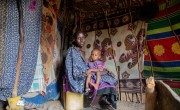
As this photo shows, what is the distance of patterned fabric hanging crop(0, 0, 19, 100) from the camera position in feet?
9.04

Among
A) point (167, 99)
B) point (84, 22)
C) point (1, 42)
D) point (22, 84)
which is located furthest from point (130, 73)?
point (167, 99)

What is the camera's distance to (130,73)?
3.66 m

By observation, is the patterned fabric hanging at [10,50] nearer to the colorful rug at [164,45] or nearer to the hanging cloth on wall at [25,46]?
the hanging cloth on wall at [25,46]

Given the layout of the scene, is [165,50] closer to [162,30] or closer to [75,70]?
[162,30]

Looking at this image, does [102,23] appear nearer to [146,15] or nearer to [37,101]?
[146,15]

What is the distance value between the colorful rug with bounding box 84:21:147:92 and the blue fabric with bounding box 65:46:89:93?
2.48 feet

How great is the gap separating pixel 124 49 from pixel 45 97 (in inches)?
57.5

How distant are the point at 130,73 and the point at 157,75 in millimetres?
447

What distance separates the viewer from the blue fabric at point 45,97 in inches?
127

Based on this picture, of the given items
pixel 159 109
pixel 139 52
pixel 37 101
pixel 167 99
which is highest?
pixel 139 52

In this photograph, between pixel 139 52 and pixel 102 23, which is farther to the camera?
pixel 102 23

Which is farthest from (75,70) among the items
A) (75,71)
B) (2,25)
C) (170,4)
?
(170,4)

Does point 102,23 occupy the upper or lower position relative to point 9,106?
upper

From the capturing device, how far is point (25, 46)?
2.92 meters
